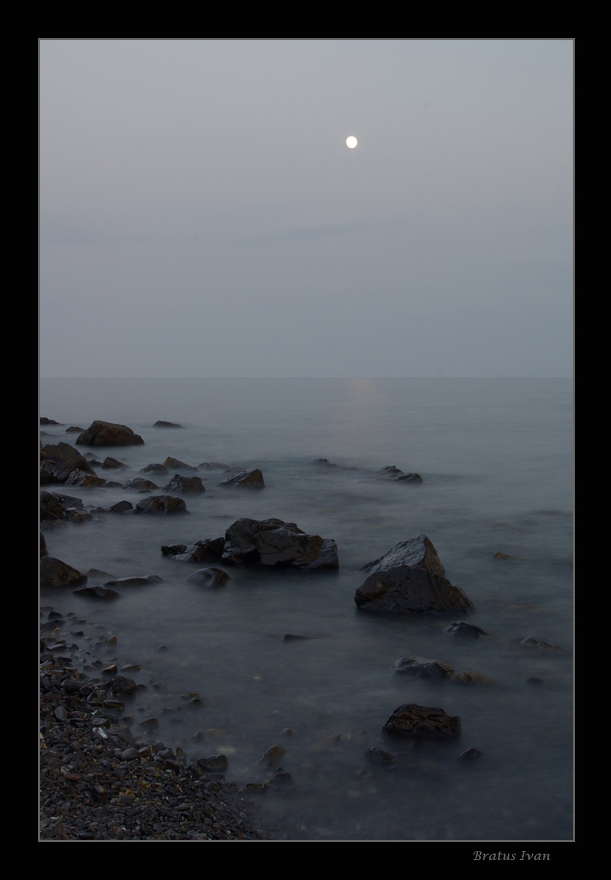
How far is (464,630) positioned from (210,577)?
3312 millimetres

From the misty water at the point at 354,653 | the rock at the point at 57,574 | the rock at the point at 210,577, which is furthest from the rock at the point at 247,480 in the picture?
the rock at the point at 57,574

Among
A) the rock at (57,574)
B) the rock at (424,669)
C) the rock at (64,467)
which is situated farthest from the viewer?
the rock at (64,467)

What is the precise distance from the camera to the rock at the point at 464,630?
768 centimetres

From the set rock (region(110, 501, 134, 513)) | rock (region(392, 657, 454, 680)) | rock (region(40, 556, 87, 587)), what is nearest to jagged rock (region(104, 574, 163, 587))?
rock (region(40, 556, 87, 587))

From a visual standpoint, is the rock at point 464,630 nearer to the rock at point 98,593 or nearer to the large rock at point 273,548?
the large rock at point 273,548

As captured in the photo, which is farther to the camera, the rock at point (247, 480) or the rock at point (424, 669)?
the rock at point (247, 480)

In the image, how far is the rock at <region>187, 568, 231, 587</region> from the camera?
918 centimetres

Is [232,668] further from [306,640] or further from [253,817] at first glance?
[253,817]

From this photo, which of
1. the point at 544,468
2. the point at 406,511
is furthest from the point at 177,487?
the point at 544,468

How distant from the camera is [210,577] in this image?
9273mm

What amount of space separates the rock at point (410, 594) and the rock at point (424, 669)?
4.67 feet

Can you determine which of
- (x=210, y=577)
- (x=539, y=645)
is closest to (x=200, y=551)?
(x=210, y=577)

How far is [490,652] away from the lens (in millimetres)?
7320
